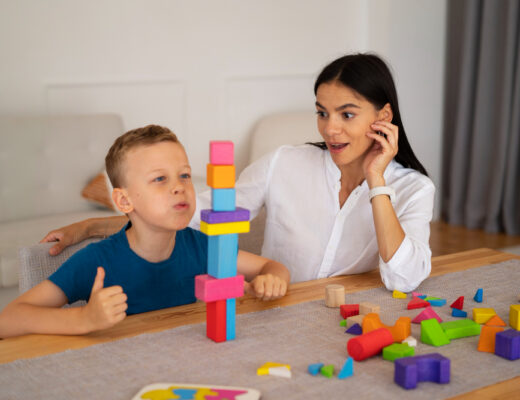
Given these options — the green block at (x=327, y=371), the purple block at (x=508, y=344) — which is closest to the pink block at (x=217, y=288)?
the green block at (x=327, y=371)

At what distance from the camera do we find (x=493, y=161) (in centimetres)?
463

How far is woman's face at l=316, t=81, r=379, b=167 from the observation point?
175 cm

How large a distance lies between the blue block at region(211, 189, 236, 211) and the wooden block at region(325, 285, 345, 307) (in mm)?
333

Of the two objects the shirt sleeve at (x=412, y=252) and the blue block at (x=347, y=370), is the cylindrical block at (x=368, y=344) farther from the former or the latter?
the shirt sleeve at (x=412, y=252)

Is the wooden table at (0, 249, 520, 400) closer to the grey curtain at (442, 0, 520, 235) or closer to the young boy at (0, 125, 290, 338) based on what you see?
the young boy at (0, 125, 290, 338)

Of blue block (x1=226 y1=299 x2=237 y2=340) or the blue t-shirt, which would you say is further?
the blue t-shirt

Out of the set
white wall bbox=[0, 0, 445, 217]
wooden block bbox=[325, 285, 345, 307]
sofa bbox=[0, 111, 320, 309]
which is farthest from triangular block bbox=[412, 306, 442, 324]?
white wall bbox=[0, 0, 445, 217]

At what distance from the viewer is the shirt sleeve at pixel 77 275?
4.23 feet

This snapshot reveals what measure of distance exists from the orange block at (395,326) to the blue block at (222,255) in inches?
9.9

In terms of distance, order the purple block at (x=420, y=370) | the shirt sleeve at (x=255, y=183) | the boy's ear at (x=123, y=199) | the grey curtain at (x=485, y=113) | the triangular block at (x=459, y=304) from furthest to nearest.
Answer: the grey curtain at (x=485, y=113) < the shirt sleeve at (x=255, y=183) < the boy's ear at (x=123, y=199) < the triangular block at (x=459, y=304) < the purple block at (x=420, y=370)

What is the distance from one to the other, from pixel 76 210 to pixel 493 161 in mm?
2895

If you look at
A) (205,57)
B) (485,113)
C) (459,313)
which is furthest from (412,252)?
(485,113)

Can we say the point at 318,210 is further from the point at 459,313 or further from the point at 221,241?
the point at 221,241

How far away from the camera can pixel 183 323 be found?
3.92 ft
